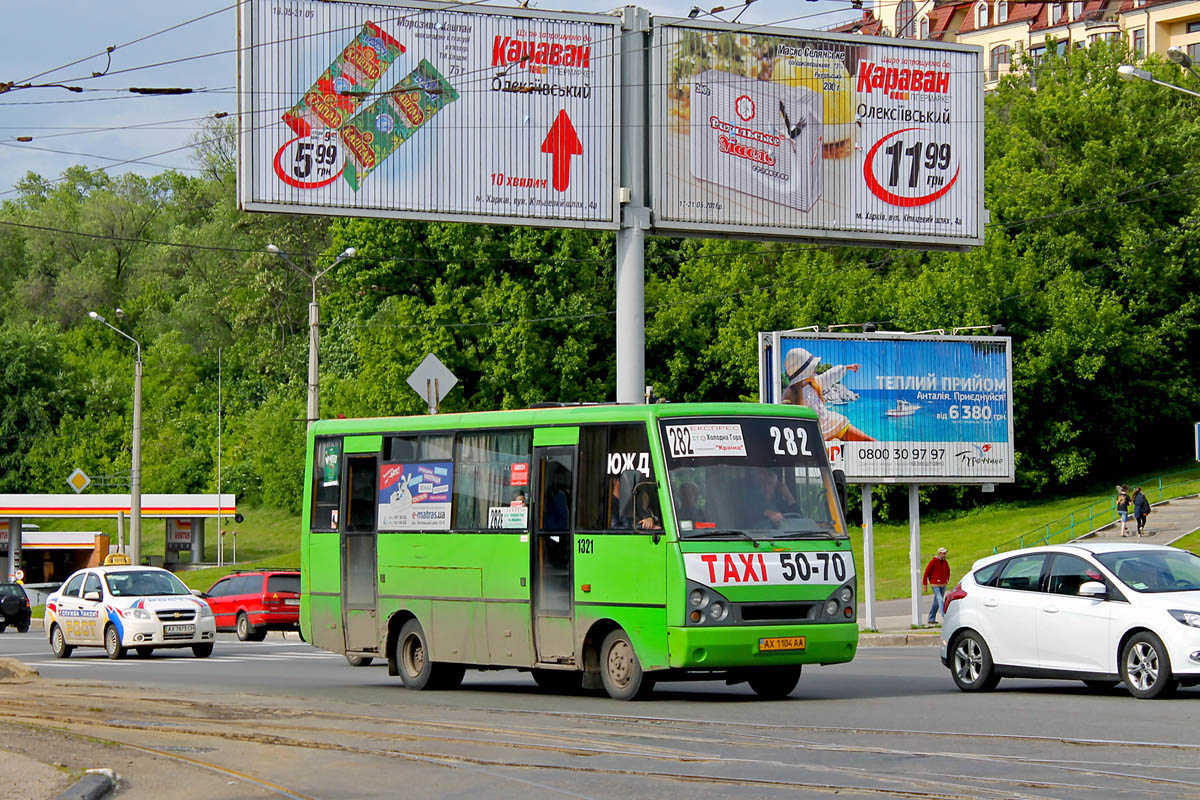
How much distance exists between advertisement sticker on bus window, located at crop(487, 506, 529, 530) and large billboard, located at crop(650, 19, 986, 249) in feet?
35.7

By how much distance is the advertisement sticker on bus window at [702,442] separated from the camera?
16.9 metres

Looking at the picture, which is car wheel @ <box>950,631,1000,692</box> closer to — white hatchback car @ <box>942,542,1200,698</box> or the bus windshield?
white hatchback car @ <box>942,542,1200,698</box>

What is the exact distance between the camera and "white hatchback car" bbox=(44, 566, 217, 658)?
1185 inches

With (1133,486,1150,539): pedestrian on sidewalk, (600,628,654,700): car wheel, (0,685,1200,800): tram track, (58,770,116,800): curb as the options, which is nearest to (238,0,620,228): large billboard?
(600,628,654,700): car wheel

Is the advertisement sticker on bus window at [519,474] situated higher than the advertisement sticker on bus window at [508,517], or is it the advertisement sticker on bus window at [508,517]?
the advertisement sticker on bus window at [519,474]

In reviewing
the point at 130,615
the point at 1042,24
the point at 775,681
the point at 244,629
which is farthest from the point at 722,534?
the point at 1042,24

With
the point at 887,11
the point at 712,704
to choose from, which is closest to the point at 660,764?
the point at 712,704

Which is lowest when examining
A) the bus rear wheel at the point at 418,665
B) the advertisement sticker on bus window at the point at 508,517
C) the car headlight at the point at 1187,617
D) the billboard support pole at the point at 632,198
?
the bus rear wheel at the point at 418,665

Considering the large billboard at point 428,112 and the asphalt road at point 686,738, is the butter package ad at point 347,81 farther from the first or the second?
the asphalt road at point 686,738

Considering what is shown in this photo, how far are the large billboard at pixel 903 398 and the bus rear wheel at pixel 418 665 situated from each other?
1467 cm

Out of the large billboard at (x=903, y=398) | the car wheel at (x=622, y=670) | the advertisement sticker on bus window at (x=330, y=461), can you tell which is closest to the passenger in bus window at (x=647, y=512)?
the car wheel at (x=622, y=670)

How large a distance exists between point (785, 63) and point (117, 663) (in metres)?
15.4

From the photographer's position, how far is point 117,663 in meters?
29.0

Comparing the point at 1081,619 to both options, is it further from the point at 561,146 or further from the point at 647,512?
the point at 561,146
